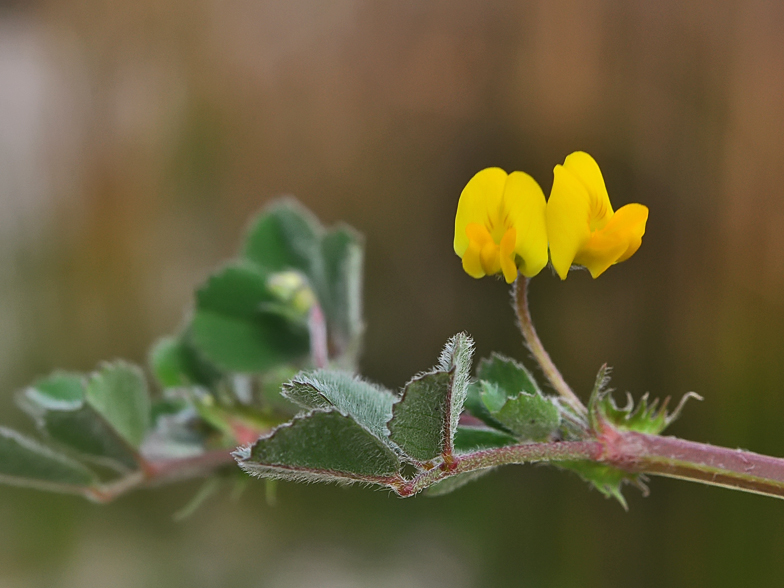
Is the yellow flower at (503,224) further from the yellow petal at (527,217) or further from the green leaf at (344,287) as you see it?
the green leaf at (344,287)

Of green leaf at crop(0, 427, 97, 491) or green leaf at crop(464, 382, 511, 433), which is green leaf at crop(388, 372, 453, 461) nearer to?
green leaf at crop(464, 382, 511, 433)

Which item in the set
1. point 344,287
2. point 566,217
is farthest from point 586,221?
point 344,287

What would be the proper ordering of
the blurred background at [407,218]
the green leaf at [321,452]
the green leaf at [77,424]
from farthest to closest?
the blurred background at [407,218] → the green leaf at [77,424] → the green leaf at [321,452]

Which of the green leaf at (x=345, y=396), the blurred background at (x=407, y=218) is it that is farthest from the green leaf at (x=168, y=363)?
the blurred background at (x=407, y=218)

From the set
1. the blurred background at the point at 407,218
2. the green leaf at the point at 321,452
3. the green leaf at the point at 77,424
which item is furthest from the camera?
the blurred background at the point at 407,218

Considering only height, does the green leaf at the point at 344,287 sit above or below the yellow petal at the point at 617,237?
below

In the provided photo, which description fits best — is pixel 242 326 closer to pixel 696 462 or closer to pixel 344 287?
pixel 344 287

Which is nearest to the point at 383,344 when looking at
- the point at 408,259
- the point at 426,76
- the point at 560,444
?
the point at 408,259
